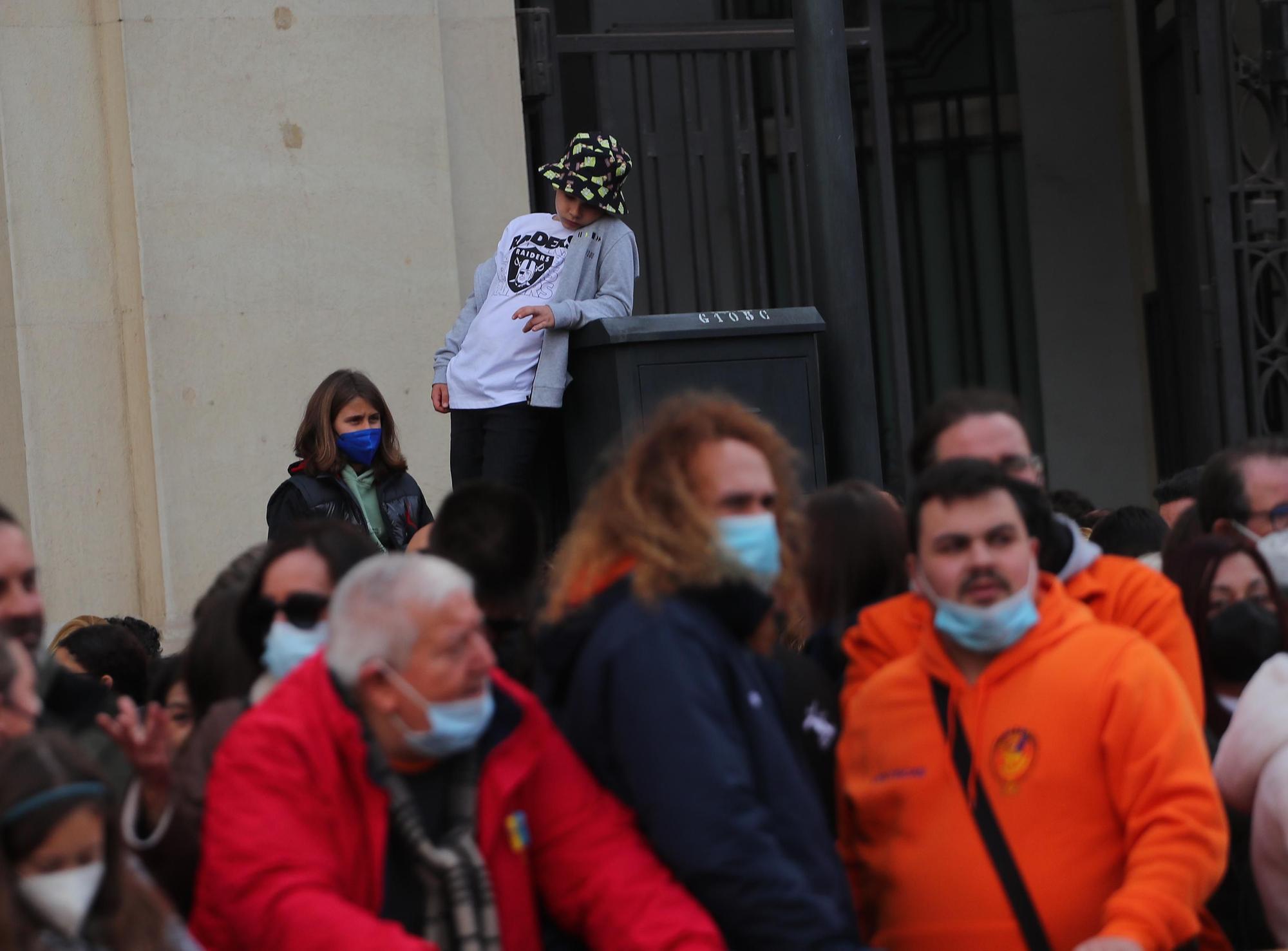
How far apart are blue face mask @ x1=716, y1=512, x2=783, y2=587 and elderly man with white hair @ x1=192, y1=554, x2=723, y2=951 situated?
0.50 metres

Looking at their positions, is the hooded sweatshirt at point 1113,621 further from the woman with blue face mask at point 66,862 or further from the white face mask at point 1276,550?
the woman with blue face mask at point 66,862

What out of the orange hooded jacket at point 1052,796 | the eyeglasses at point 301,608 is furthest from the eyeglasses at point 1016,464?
the eyeglasses at point 301,608

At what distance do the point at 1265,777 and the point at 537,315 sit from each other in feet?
11.5

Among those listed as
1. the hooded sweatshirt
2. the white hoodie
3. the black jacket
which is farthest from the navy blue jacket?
the black jacket

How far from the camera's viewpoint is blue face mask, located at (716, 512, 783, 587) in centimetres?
365

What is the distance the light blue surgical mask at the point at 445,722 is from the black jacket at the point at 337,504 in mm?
3028

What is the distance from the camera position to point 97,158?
7949 mm

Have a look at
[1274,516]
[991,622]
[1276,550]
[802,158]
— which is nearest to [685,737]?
[991,622]

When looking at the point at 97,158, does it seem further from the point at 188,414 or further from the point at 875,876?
the point at 875,876

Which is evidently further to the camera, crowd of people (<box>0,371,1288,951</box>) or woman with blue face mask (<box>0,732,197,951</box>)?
crowd of people (<box>0,371,1288,951</box>)

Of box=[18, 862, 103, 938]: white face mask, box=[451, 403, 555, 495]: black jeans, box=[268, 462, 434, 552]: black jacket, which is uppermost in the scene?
box=[451, 403, 555, 495]: black jeans

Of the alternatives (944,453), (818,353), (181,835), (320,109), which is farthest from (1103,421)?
(181,835)

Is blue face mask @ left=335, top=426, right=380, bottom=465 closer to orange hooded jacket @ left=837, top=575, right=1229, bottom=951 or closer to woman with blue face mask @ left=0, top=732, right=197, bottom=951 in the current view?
orange hooded jacket @ left=837, top=575, right=1229, bottom=951

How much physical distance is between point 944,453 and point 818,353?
266 cm
